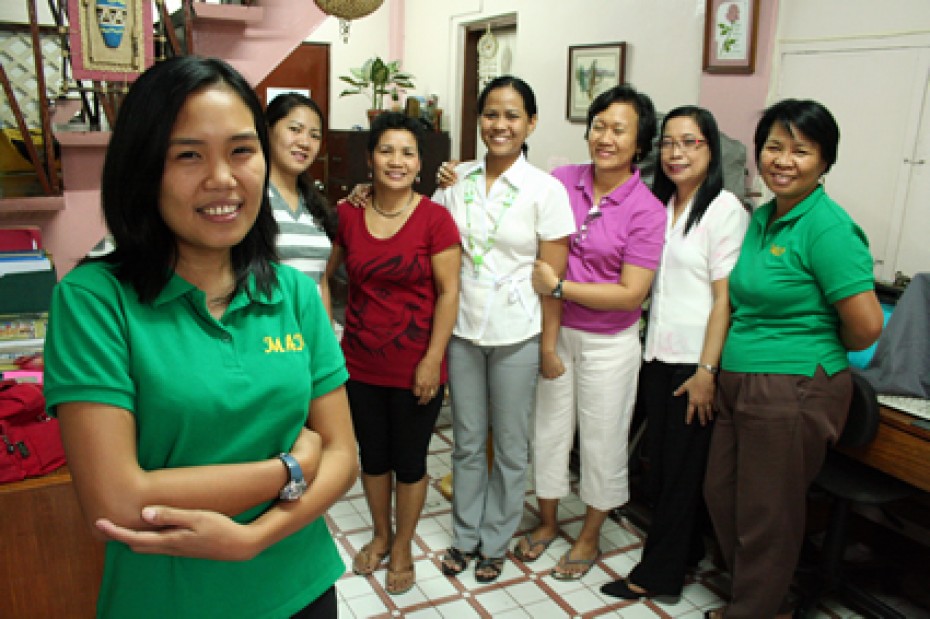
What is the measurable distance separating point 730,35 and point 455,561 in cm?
248

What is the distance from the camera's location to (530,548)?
255 centimetres

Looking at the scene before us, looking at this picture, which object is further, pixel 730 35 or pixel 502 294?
pixel 730 35

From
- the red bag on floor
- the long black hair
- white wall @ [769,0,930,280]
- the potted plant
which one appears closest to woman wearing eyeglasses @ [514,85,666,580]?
the long black hair

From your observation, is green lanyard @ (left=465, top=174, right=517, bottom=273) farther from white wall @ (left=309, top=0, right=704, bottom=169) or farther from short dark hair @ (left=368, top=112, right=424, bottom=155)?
white wall @ (left=309, top=0, right=704, bottom=169)

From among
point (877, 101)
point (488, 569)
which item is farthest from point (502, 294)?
point (877, 101)

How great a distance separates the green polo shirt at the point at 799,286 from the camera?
5.96ft

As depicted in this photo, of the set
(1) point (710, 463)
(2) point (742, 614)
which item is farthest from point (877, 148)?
(2) point (742, 614)

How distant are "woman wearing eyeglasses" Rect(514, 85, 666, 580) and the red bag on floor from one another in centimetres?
136

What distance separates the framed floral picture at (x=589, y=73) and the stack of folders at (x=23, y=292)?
285 centimetres

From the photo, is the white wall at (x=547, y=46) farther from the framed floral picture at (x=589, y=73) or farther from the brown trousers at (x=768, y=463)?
the brown trousers at (x=768, y=463)

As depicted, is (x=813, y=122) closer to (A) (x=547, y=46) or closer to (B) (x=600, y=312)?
(B) (x=600, y=312)

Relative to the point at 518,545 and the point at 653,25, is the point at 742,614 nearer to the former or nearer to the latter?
the point at 518,545

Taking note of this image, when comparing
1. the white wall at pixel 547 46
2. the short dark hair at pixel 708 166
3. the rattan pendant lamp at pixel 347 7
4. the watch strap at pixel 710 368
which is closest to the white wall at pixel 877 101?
the white wall at pixel 547 46

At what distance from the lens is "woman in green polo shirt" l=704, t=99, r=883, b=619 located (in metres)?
1.84
